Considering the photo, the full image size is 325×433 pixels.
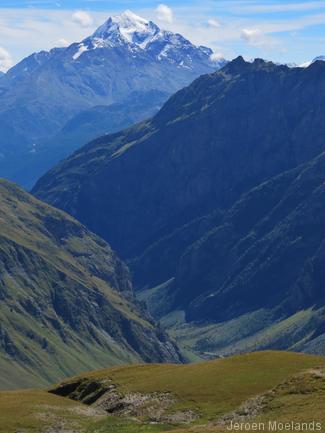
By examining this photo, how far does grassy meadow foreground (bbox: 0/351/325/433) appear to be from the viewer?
97.2 m

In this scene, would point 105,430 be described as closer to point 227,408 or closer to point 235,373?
point 227,408

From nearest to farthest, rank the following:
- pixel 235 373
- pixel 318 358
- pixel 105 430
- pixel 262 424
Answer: pixel 262 424, pixel 105 430, pixel 235 373, pixel 318 358

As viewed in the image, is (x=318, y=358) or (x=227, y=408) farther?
(x=318, y=358)


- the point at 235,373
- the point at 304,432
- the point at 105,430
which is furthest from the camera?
the point at 235,373

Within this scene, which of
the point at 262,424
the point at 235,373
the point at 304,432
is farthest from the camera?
the point at 235,373

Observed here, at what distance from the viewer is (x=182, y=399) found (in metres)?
111

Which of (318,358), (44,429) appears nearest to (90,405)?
(44,429)

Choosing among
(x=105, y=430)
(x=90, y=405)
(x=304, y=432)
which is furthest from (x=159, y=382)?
(x=304, y=432)

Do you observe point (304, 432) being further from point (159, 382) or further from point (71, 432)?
point (159, 382)

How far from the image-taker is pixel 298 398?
316 feet

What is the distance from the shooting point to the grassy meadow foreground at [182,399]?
9719cm

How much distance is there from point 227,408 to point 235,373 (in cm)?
1273

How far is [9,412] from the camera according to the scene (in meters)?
108

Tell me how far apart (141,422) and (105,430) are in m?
5.07
